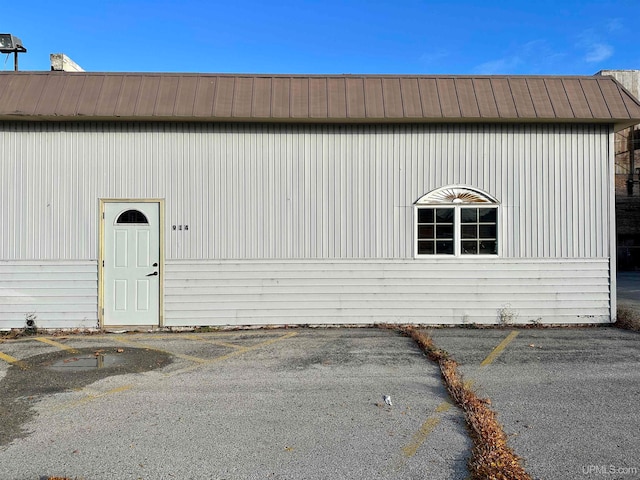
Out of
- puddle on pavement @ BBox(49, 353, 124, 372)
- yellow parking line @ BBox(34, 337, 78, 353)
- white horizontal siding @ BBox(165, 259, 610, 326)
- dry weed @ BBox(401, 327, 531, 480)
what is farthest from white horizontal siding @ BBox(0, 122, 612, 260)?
dry weed @ BBox(401, 327, 531, 480)

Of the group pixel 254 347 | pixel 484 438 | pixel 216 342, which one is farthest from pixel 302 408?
pixel 216 342

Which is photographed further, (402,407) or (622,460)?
(402,407)

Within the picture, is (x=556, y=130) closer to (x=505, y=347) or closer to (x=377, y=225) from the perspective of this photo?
(x=377, y=225)

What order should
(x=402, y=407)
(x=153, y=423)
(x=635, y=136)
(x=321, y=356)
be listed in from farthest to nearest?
(x=635, y=136)
(x=321, y=356)
(x=402, y=407)
(x=153, y=423)

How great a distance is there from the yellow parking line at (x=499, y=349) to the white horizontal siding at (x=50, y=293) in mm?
6506

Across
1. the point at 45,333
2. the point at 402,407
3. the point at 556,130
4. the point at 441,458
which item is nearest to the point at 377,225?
the point at 556,130

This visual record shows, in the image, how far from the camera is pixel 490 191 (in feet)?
26.7

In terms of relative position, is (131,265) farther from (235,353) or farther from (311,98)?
(311,98)

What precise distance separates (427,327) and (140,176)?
588cm

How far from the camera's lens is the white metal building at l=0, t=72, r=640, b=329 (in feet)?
25.8

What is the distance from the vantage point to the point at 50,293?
7.85 meters

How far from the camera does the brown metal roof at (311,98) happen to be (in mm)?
7621

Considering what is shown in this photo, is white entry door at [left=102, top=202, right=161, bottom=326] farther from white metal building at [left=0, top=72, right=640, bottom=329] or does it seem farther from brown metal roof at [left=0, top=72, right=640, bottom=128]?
brown metal roof at [left=0, top=72, right=640, bottom=128]

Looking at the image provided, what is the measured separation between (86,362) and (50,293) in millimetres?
2667
